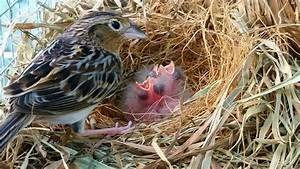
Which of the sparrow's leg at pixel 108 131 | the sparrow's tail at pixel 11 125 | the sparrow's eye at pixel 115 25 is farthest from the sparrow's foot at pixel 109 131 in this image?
the sparrow's eye at pixel 115 25

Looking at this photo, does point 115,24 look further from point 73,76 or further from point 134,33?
point 73,76

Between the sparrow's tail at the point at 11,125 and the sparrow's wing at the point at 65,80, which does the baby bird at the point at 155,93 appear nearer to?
the sparrow's wing at the point at 65,80

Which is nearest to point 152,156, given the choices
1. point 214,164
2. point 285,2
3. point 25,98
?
point 214,164

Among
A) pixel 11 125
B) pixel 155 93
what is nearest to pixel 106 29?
pixel 155 93

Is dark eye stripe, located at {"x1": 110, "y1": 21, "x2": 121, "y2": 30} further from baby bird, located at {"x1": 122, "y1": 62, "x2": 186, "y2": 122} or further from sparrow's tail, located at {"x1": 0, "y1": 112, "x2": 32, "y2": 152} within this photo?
sparrow's tail, located at {"x1": 0, "y1": 112, "x2": 32, "y2": 152}

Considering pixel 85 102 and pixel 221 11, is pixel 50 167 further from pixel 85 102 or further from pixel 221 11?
pixel 221 11

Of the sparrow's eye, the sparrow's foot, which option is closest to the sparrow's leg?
the sparrow's foot
